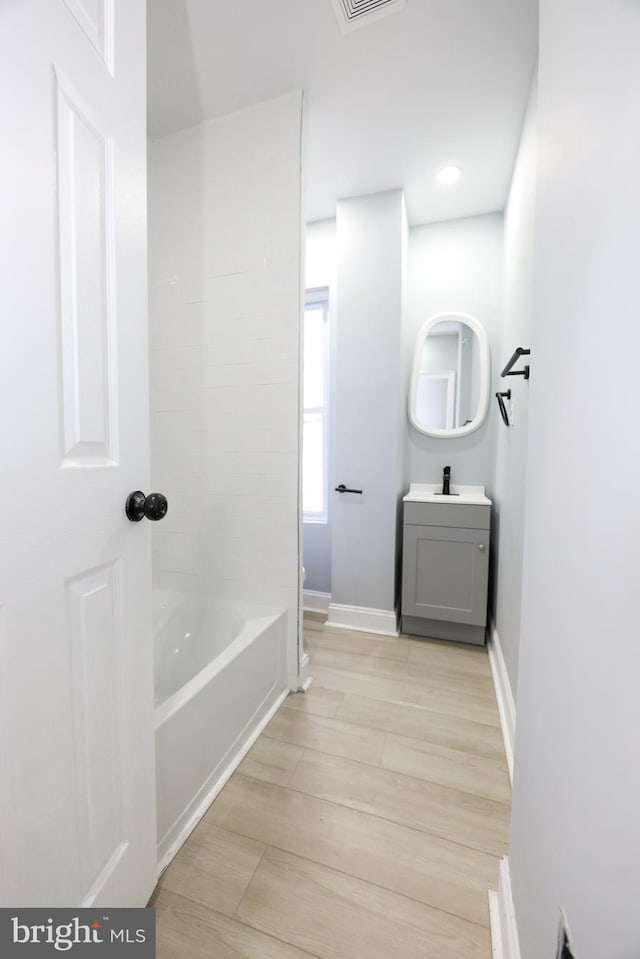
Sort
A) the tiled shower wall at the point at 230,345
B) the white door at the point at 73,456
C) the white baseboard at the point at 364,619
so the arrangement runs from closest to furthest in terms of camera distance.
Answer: the white door at the point at 73,456
the tiled shower wall at the point at 230,345
the white baseboard at the point at 364,619

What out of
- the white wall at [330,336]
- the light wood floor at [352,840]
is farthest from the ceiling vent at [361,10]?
the light wood floor at [352,840]

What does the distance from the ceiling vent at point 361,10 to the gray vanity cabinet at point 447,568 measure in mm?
2052

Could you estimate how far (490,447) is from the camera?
2.52 m

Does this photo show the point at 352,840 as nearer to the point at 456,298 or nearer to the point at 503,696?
the point at 503,696

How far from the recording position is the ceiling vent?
4.22 feet

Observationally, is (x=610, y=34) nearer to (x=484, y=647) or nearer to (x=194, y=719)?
(x=194, y=719)

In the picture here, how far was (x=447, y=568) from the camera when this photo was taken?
224 centimetres

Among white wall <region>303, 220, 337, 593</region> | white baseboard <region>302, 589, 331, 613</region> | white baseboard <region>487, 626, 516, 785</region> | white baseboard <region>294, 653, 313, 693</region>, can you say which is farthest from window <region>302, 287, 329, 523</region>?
white baseboard <region>487, 626, 516, 785</region>

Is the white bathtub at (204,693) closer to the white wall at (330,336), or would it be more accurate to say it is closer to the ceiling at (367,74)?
the white wall at (330,336)

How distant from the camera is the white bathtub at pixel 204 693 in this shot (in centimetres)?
107

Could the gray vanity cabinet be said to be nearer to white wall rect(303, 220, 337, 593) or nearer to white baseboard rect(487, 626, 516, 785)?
white baseboard rect(487, 626, 516, 785)

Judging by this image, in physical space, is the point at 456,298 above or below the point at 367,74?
below

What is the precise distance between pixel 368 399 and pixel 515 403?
36.6 inches

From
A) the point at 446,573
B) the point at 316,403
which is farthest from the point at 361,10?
the point at 446,573
